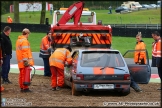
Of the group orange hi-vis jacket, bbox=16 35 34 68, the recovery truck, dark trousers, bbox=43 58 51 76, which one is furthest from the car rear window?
dark trousers, bbox=43 58 51 76

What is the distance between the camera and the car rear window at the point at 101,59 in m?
12.2

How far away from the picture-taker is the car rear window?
12.2 metres

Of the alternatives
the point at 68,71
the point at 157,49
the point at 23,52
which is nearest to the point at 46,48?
the point at 68,71

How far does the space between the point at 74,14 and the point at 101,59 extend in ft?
23.9

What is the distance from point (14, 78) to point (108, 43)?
3922 mm

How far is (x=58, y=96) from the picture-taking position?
12.0 meters

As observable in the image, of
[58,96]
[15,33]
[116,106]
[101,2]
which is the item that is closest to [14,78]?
[58,96]

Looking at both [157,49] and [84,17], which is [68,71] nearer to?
[157,49]

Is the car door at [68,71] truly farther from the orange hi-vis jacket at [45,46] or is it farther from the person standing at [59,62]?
the orange hi-vis jacket at [45,46]

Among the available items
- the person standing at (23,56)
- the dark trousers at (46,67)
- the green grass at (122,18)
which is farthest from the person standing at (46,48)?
the green grass at (122,18)

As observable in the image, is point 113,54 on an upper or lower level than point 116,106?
upper

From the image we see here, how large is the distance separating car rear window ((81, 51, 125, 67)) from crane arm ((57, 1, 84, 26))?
6.63 meters

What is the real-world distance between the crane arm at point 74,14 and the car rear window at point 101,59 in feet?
21.7

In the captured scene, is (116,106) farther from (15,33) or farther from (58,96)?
(15,33)
